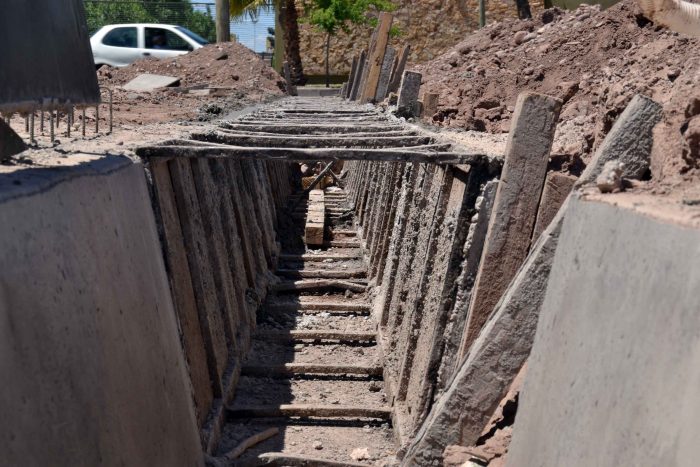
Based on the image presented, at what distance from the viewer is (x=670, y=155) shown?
359cm

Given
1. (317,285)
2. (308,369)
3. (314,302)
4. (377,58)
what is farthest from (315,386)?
(377,58)

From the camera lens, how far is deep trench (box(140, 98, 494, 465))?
18.4 ft

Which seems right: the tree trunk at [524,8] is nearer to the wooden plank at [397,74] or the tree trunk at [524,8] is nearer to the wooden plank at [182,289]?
the wooden plank at [397,74]

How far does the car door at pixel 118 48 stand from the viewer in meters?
23.9

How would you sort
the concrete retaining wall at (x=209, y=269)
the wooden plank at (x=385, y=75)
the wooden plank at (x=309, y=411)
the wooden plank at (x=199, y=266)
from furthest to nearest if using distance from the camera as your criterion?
1. the wooden plank at (x=385, y=75)
2. the wooden plank at (x=309, y=411)
3. the wooden plank at (x=199, y=266)
4. the concrete retaining wall at (x=209, y=269)

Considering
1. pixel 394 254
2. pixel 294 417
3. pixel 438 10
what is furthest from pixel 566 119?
pixel 438 10

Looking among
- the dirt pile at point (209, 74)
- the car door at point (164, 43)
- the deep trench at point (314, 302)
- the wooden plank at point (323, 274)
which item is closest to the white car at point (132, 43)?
the car door at point (164, 43)

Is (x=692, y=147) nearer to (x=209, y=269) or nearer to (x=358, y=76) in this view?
(x=209, y=269)

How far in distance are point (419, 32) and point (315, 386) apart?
984 inches

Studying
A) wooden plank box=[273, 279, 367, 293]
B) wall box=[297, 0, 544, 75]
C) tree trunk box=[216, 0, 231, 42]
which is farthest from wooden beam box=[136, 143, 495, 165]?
wall box=[297, 0, 544, 75]

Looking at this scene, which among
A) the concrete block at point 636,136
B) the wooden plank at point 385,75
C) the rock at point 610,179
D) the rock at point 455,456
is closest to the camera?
the rock at point 610,179

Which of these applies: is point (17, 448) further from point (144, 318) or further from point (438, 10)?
point (438, 10)

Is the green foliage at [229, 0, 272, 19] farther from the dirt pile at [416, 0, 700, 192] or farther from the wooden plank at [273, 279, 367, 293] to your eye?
the wooden plank at [273, 279, 367, 293]

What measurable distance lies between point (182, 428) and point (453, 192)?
7.22 feet
